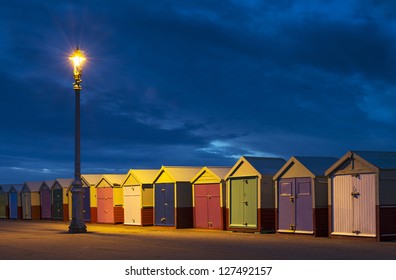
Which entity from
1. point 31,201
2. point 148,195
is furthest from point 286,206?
point 31,201

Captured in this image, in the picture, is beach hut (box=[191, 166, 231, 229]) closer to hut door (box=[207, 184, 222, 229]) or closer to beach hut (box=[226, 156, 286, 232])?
hut door (box=[207, 184, 222, 229])

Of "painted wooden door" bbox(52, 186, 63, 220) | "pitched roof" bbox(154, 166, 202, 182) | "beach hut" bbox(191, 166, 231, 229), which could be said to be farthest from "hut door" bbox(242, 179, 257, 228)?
"painted wooden door" bbox(52, 186, 63, 220)

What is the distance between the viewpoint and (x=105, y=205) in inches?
1726

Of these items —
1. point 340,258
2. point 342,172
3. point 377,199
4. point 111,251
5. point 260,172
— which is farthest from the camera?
point 260,172

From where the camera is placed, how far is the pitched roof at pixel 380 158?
24.4 metres

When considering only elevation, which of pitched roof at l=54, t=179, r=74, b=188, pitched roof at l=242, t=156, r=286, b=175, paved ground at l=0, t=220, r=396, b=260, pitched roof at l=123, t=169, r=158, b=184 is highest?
pitched roof at l=242, t=156, r=286, b=175

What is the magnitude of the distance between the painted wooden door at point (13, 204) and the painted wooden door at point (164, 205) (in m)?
25.8

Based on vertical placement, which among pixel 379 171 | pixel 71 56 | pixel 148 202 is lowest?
pixel 148 202

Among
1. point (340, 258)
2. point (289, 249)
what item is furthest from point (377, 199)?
point (340, 258)

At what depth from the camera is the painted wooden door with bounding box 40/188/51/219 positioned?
53.7 meters

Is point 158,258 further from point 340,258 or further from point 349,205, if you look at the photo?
point 349,205

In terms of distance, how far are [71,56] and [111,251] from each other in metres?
13.1

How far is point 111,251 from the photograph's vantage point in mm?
19953

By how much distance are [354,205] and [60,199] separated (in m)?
31.7
